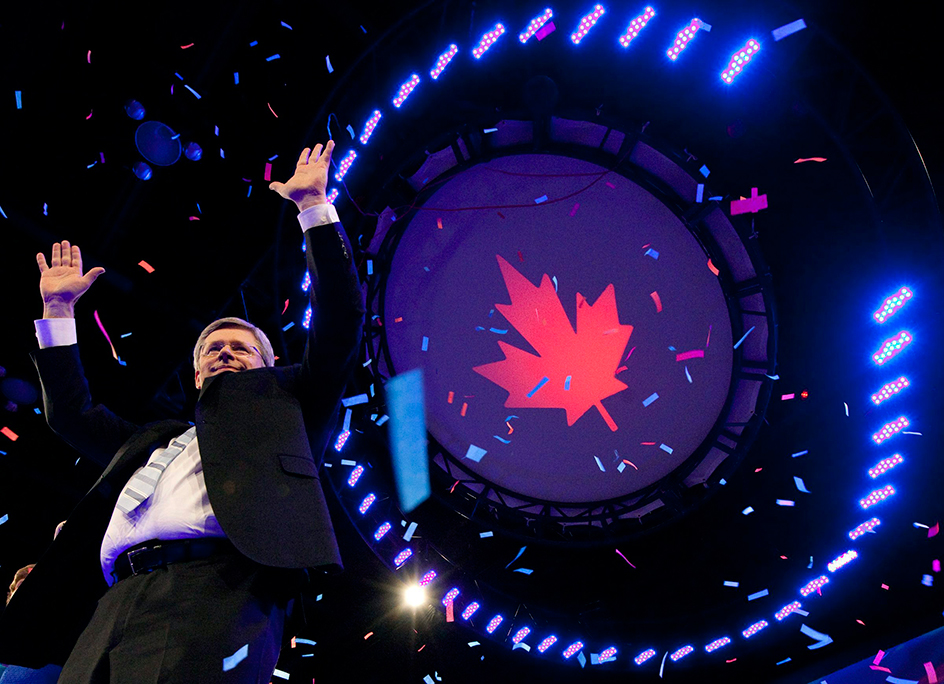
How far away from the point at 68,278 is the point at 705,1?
141 inches

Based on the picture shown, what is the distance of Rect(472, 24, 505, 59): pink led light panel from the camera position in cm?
387

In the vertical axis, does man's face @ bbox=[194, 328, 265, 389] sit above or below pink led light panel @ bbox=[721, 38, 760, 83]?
below

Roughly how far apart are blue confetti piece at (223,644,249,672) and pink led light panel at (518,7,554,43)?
3.60m

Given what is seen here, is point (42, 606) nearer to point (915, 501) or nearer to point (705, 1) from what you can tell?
point (705, 1)

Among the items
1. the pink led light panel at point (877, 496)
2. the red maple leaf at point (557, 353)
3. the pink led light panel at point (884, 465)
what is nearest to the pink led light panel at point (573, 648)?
the red maple leaf at point (557, 353)

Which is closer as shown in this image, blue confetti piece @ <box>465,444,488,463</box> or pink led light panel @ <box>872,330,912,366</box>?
pink led light panel @ <box>872,330,912,366</box>

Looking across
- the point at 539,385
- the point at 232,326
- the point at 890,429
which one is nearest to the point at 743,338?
the point at 890,429

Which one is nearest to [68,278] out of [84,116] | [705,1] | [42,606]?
[42,606]

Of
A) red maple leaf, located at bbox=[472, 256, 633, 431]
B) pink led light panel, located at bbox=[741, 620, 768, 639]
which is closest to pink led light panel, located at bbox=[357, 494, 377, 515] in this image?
red maple leaf, located at bbox=[472, 256, 633, 431]

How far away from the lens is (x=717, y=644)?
5574 mm

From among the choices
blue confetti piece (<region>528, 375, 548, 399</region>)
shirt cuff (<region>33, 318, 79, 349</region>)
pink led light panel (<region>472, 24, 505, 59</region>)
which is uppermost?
pink led light panel (<region>472, 24, 505, 59</region>)

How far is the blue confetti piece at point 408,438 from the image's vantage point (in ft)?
17.8

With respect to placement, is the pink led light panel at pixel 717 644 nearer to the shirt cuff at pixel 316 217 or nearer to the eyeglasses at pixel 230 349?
the eyeglasses at pixel 230 349

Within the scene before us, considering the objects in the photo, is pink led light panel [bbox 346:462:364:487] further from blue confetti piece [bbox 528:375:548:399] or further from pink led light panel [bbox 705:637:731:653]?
pink led light panel [bbox 705:637:731:653]
